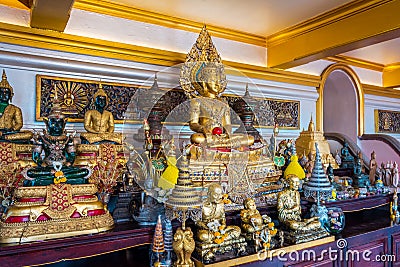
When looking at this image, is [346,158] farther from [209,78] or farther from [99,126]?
[99,126]

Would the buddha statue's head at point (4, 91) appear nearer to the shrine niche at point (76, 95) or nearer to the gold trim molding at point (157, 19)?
the shrine niche at point (76, 95)

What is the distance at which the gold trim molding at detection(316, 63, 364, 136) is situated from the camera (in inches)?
151

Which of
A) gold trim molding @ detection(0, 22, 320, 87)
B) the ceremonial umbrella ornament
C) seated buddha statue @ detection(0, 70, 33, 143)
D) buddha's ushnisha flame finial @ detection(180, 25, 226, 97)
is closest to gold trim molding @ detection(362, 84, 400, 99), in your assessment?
gold trim molding @ detection(0, 22, 320, 87)

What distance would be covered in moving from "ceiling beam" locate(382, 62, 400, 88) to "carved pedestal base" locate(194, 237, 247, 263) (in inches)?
156

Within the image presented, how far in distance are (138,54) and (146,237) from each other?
5.06ft

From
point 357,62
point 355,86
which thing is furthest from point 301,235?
point 357,62

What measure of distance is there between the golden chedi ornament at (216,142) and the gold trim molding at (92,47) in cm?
22

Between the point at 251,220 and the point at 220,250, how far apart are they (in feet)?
0.76

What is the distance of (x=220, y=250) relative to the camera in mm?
1576

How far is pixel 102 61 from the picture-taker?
2.43m

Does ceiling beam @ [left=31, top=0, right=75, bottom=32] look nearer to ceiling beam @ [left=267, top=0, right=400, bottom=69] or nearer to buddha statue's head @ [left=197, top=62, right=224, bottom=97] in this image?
buddha statue's head @ [left=197, top=62, right=224, bottom=97]

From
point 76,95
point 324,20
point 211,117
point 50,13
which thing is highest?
point 324,20

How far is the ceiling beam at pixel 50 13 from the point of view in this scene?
1765 mm

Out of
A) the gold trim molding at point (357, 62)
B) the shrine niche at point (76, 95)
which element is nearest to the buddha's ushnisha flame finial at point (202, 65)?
the shrine niche at point (76, 95)
